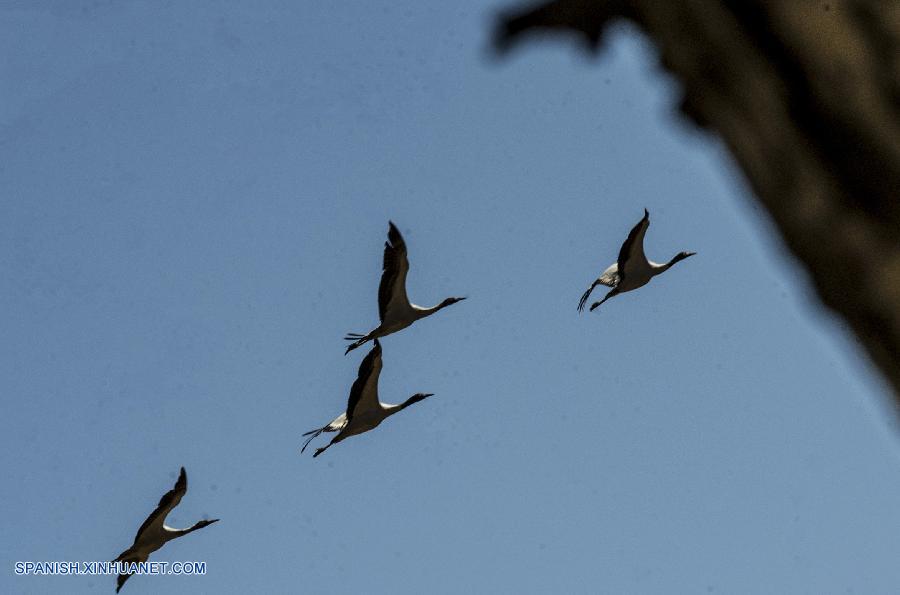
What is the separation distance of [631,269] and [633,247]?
734 mm

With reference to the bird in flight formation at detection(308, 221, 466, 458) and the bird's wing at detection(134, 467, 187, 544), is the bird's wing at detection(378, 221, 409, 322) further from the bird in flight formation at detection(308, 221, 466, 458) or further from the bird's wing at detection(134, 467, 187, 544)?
the bird's wing at detection(134, 467, 187, 544)

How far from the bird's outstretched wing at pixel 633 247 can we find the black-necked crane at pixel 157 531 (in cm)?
776

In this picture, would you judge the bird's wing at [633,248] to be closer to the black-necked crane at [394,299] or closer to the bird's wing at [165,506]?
the black-necked crane at [394,299]

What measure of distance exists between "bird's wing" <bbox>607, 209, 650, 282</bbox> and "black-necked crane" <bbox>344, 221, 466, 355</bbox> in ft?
10.7

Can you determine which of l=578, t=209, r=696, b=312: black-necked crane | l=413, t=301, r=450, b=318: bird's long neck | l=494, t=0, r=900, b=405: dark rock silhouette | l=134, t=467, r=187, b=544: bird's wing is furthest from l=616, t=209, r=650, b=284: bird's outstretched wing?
l=494, t=0, r=900, b=405: dark rock silhouette

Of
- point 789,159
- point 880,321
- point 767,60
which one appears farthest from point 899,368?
point 767,60

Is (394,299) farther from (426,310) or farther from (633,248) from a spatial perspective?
(633,248)

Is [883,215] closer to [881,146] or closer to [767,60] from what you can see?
[881,146]

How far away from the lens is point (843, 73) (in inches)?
89.0

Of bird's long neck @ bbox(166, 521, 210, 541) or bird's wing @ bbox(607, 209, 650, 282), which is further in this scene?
bird's long neck @ bbox(166, 521, 210, 541)

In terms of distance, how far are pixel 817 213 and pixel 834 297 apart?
15cm

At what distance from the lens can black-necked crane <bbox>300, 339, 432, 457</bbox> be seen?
21.0 m

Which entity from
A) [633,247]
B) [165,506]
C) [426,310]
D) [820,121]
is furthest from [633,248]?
[820,121]

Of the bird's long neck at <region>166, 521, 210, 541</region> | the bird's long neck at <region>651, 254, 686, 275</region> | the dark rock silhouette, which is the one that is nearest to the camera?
the dark rock silhouette
